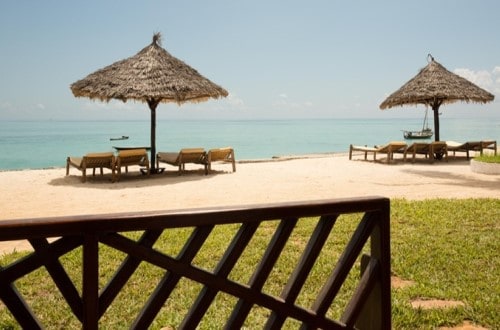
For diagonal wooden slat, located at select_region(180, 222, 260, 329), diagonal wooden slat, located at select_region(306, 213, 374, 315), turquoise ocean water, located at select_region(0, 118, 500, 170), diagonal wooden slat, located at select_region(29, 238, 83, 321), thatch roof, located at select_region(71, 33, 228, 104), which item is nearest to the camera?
diagonal wooden slat, located at select_region(29, 238, 83, 321)

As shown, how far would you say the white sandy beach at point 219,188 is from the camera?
7.00 meters

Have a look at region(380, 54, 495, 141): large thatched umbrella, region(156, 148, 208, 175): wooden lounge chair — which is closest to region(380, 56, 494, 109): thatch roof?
region(380, 54, 495, 141): large thatched umbrella

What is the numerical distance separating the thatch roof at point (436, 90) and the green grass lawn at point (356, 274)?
35.8ft

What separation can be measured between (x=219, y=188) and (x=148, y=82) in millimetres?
4455

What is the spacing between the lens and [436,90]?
15344 mm

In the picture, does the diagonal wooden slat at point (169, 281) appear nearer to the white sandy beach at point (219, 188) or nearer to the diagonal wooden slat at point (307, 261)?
the diagonal wooden slat at point (307, 261)

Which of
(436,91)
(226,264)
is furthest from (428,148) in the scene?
(226,264)

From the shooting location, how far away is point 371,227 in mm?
1576

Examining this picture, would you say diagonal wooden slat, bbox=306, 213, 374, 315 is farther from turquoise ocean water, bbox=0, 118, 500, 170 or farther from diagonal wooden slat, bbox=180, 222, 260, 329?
turquoise ocean water, bbox=0, 118, 500, 170

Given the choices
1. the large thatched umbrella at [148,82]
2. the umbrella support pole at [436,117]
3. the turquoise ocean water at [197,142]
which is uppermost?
the large thatched umbrella at [148,82]

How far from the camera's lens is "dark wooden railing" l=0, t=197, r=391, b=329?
123 centimetres

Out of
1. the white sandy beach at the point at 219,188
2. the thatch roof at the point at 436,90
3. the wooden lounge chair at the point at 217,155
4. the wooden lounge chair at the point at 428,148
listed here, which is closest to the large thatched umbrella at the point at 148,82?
the wooden lounge chair at the point at 217,155

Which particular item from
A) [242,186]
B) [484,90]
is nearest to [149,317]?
[242,186]

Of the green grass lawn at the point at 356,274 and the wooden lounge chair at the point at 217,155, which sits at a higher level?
the wooden lounge chair at the point at 217,155
